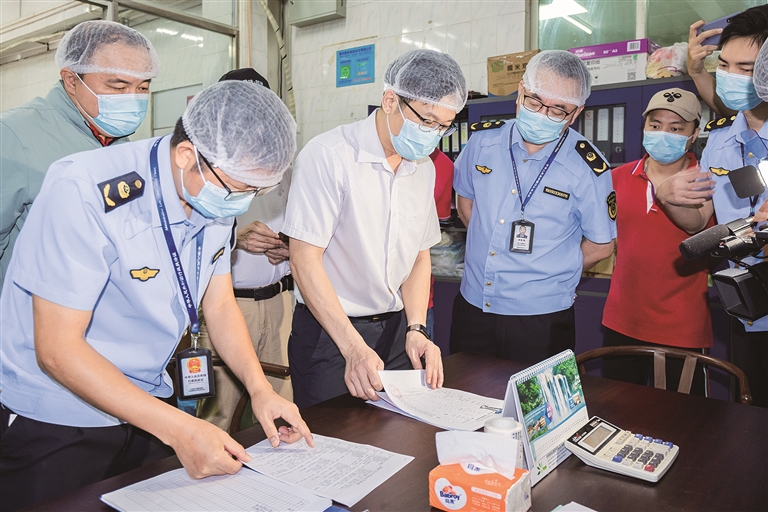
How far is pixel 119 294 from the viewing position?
1217 millimetres

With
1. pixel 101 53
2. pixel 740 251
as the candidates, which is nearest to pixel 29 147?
pixel 101 53

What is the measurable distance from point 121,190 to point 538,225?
149 cm

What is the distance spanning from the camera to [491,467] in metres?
1.00

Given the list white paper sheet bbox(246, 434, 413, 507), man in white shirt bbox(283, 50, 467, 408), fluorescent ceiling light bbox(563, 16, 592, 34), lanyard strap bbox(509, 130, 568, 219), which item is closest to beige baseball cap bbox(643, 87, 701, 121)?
→ lanyard strap bbox(509, 130, 568, 219)

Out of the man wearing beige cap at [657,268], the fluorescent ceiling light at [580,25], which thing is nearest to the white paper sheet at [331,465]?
the man wearing beige cap at [657,268]

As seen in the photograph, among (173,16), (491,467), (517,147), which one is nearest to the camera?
(491,467)

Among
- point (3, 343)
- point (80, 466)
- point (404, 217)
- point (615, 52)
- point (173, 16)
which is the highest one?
point (173, 16)

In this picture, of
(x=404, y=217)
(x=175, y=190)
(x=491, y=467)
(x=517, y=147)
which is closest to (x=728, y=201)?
(x=517, y=147)

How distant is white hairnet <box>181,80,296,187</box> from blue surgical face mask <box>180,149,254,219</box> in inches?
1.8

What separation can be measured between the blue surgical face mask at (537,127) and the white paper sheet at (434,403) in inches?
40.9

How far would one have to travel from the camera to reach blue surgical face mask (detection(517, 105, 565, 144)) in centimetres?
216

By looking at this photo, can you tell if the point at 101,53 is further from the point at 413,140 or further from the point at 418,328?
the point at 418,328

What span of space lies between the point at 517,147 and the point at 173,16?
335 centimetres

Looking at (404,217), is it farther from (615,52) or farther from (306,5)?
(306,5)
